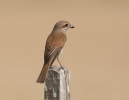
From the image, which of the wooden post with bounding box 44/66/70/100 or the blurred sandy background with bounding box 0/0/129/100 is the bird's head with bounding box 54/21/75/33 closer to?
the blurred sandy background with bounding box 0/0/129/100

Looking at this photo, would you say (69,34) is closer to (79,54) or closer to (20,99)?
(79,54)

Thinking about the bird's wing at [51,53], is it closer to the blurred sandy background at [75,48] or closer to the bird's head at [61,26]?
the bird's head at [61,26]

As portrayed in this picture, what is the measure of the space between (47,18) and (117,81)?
283 inches

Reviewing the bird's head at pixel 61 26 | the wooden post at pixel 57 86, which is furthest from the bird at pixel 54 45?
the wooden post at pixel 57 86

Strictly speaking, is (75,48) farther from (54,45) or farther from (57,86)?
(57,86)

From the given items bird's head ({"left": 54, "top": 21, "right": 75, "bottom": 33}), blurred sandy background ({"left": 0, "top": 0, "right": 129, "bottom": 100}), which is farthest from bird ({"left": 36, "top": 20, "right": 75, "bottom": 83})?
blurred sandy background ({"left": 0, "top": 0, "right": 129, "bottom": 100})

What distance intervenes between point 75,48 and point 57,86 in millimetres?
8674

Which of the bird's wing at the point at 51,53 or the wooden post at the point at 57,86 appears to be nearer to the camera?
the wooden post at the point at 57,86

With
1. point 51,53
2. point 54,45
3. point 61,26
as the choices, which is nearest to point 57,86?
point 51,53

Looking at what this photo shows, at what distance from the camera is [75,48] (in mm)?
13461

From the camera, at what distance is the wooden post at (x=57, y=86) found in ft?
15.7

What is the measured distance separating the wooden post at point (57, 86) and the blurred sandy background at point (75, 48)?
3862 millimetres

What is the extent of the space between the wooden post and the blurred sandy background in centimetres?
386

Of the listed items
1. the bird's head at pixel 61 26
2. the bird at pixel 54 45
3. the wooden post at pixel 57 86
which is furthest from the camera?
the bird's head at pixel 61 26
